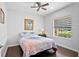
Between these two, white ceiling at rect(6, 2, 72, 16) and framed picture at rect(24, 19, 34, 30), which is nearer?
white ceiling at rect(6, 2, 72, 16)

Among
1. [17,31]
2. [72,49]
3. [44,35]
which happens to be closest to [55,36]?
[44,35]

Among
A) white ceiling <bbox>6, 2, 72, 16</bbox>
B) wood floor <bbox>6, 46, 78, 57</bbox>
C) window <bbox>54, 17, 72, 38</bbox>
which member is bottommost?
wood floor <bbox>6, 46, 78, 57</bbox>

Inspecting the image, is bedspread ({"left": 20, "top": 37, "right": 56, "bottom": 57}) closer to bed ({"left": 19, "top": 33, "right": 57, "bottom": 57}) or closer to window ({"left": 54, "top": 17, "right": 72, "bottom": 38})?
bed ({"left": 19, "top": 33, "right": 57, "bottom": 57})

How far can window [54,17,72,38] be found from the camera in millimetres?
1757

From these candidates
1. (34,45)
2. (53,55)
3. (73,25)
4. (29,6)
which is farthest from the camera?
(34,45)

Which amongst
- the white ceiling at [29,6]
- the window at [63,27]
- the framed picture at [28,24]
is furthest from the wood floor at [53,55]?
the white ceiling at [29,6]

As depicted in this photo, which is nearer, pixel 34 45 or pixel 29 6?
pixel 29 6

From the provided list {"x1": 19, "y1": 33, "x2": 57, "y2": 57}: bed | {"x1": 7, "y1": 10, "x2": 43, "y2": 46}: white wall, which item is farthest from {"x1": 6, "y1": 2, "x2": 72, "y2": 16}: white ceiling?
{"x1": 19, "y1": 33, "x2": 57, "y2": 57}: bed

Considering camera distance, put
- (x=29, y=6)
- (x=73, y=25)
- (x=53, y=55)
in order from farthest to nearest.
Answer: (x=73, y=25) < (x=53, y=55) < (x=29, y=6)

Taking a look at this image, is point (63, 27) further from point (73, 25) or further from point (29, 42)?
point (29, 42)

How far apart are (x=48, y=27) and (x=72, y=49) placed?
688mm

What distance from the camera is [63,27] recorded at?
69.7 inches

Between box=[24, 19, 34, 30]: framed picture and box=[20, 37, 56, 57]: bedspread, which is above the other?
box=[24, 19, 34, 30]: framed picture

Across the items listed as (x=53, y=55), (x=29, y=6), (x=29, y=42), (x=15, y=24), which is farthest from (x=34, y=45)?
(x=29, y=6)
